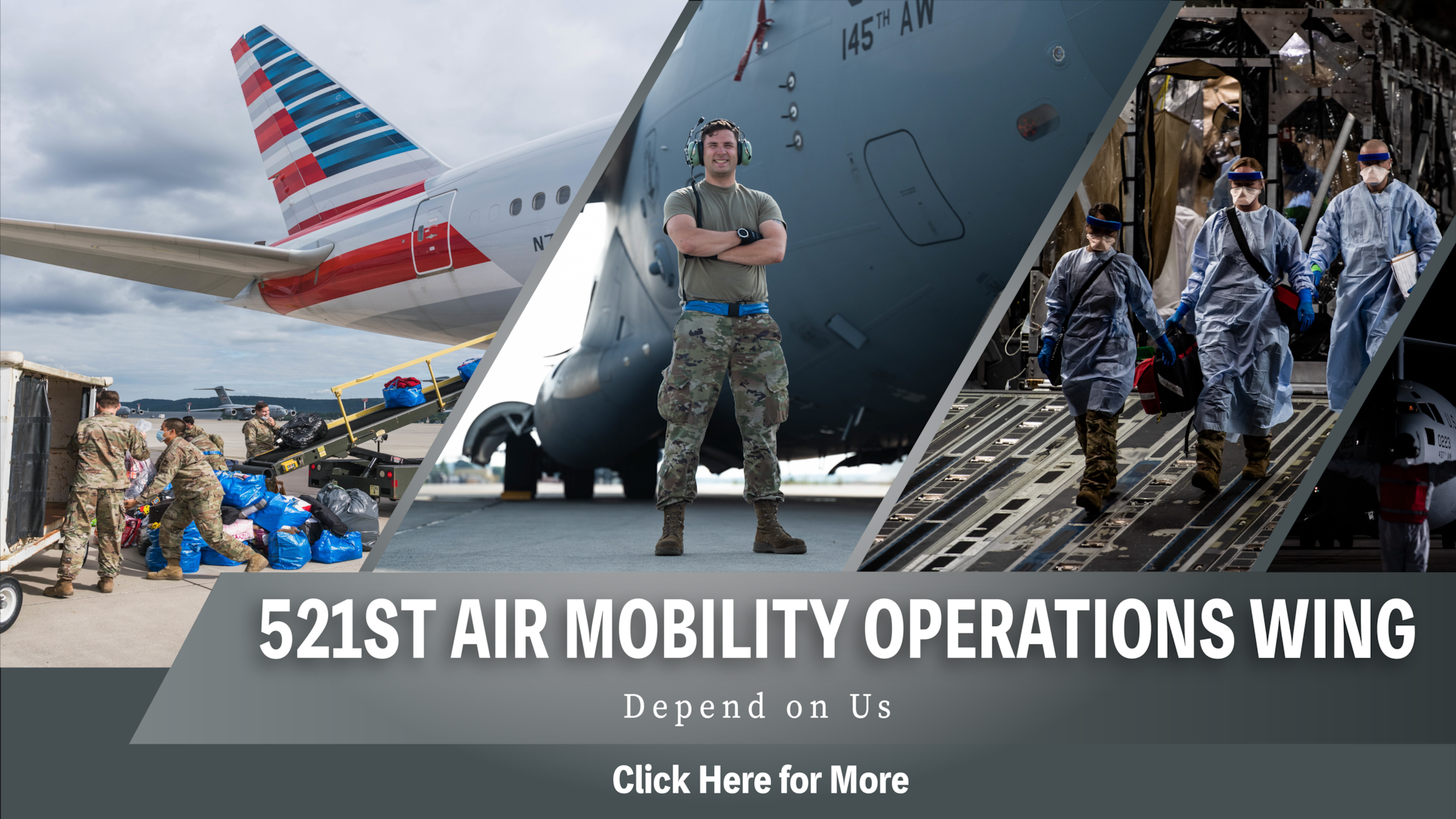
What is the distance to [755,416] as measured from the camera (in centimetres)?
251

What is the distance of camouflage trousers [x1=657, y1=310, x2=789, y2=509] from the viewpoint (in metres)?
2.47

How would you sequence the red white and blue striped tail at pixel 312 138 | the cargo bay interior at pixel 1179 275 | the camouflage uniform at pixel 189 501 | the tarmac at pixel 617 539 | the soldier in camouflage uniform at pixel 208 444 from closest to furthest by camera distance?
the tarmac at pixel 617 539 < the cargo bay interior at pixel 1179 275 < the camouflage uniform at pixel 189 501 < the soldier in camouflage uniform at pixel 208 444 < the red white and blue striped tail at pixel 312 138

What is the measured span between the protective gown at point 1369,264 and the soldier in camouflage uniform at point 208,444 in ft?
24.1

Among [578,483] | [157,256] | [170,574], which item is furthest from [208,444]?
[157,256]

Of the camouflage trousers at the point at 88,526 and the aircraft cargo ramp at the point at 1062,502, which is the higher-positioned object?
the aircraft cargo ramp at the point at 1062,502

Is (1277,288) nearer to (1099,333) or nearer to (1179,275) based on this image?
(1099,333)

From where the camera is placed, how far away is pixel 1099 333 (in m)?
3.23

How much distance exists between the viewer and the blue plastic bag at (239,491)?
6297 millimetres

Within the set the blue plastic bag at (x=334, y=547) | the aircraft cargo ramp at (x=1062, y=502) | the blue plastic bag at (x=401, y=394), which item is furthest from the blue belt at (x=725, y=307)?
the blue plastic bag at (x=401, y=394)

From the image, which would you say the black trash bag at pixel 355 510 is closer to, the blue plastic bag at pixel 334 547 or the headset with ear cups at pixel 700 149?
the blue plastic bag at pixel 334 547

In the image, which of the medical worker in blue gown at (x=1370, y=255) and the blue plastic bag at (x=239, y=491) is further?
the blue plastic bag at (x=239, y=491)

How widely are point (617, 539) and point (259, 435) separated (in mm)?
7977

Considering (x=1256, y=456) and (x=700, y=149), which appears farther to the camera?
(x=1256, y=456)

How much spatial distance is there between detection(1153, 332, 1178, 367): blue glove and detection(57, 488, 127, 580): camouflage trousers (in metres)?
6.07
